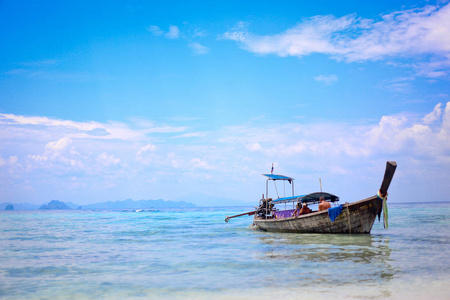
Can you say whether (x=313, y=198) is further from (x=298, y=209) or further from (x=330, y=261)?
(x=330, y=261)

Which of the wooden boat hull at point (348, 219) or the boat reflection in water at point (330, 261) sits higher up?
the wooden boat hull at point (348, 219)

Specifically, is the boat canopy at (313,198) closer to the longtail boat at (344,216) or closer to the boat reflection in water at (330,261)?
the longtail boat at (344,216)

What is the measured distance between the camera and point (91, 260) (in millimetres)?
15672

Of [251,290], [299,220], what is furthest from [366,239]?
[251,290]

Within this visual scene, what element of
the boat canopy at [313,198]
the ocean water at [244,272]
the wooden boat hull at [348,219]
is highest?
the boat canopy at [313,198]

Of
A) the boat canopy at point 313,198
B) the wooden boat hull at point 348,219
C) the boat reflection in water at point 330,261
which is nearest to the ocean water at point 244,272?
the boat reflection in water at point 330,261

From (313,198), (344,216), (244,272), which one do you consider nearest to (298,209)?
(313,198)

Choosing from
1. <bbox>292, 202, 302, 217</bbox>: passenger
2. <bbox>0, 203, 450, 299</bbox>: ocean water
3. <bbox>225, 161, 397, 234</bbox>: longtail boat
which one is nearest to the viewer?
<bbox>0, 203, 450, 299</bbox>: ocean water

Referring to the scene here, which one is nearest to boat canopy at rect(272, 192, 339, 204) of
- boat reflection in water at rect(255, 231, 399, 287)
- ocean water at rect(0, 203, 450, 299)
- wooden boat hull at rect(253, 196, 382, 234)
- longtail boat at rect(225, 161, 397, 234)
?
longtail boat at rect(225, 161, 397, 234)

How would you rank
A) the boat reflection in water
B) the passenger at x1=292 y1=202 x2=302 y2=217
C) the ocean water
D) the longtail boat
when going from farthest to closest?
the passenger at x1=292 y1=202 x2=302 y2=217, the longtail boat, the boat reflection in water, the ocean water

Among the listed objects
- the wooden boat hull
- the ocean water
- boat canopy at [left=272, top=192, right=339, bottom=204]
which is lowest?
the ocean water

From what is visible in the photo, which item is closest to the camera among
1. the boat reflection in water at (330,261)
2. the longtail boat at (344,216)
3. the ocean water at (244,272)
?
the ocean water at (244,272)

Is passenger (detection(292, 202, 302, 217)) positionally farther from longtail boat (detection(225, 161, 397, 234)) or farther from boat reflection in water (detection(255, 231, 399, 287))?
boat reflection in water (detection(255, 231, 399, 287))

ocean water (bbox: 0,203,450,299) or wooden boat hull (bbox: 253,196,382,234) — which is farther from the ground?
wooden boat hull (bbox: 253,196,382,234)
